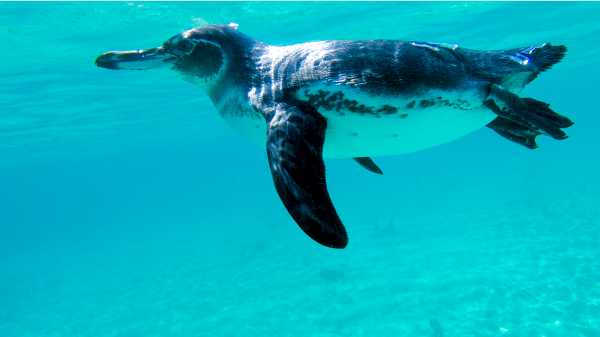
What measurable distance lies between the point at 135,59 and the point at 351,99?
1.71 m

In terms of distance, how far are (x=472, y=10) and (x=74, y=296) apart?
2421 cm

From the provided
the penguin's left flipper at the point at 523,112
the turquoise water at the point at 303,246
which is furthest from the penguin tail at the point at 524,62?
the turquoise water at the point at 303,246

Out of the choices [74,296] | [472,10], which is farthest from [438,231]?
[74,296]

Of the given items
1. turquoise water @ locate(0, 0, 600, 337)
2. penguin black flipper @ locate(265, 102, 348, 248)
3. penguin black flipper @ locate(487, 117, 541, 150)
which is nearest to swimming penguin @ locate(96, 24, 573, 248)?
penguin black flipper @ locate(265, 102, 348, 248)

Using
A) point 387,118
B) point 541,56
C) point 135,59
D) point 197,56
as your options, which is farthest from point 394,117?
point 135,59

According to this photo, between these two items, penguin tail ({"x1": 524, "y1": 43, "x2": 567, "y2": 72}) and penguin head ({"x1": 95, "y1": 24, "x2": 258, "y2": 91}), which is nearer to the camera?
penguin tail ({"x1": 524, "y1": 43, "x2": 567, "y2": 72})

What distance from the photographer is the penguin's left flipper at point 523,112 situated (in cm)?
208

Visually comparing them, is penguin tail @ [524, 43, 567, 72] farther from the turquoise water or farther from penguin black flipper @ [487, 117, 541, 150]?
the turquoise water

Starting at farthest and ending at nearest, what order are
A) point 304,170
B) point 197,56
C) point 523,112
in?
point 197,56 < point 523,112 < point 304,170

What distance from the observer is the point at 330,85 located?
1972 mm

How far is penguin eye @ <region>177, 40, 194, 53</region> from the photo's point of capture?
8.52 ft

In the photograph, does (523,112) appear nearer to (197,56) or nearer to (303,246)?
(197,56)

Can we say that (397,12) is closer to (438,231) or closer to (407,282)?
(407,282)

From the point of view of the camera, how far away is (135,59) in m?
2.54
